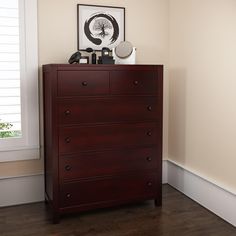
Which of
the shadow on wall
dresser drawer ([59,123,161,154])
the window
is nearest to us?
dresser drawer ([59,123,161,154])

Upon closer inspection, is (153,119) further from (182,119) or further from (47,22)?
(47,22)

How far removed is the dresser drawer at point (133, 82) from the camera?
9.43 ft

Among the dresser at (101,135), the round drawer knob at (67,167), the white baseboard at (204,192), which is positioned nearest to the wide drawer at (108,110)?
the dresser at (101,135)

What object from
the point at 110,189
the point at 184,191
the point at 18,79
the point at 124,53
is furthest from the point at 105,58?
the point at 184,191

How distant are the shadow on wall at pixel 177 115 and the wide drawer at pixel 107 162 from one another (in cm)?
52

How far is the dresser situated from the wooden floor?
0.36 feet

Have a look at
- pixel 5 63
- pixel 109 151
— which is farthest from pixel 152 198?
pixel 5 63

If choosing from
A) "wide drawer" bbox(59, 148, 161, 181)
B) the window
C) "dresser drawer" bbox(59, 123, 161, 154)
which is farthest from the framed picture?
"wide drawer" bbox(59, 148, 161, 181)

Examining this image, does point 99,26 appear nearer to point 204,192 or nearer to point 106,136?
point 106,136

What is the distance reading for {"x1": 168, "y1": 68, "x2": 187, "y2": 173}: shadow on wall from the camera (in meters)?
3.45

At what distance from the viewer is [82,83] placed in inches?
109

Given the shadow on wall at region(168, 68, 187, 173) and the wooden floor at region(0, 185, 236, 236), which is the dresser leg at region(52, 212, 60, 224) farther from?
the shadow on wall at region(168, 68, 187, 173)

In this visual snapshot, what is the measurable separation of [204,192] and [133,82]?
47.9 inches

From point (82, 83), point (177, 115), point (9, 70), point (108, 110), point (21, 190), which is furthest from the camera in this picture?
point (177, 115)
